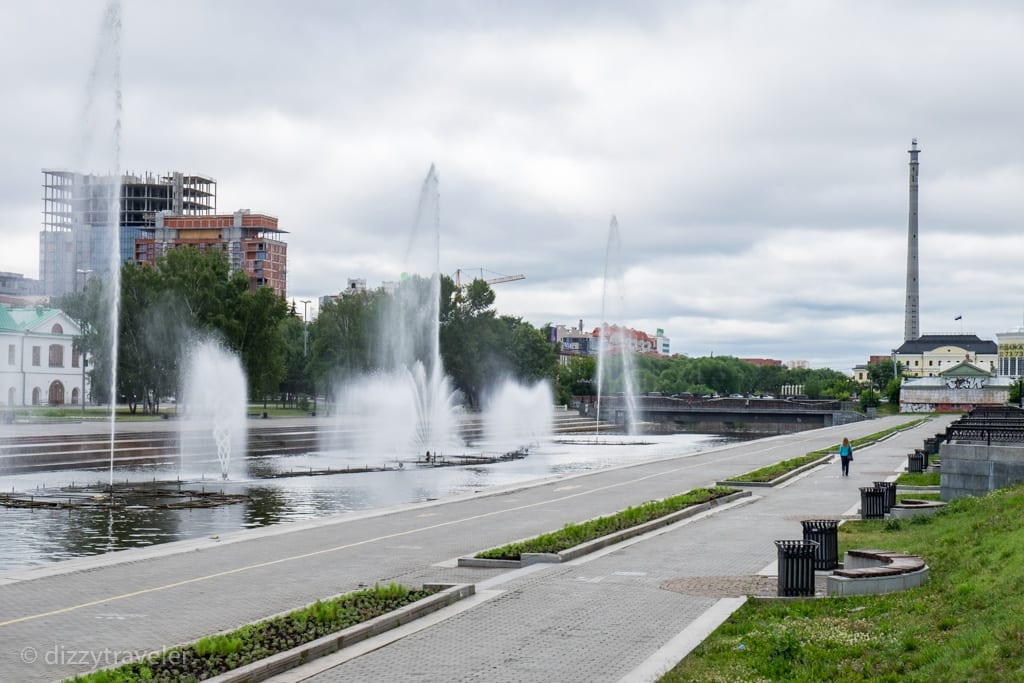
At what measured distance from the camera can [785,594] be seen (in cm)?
1529

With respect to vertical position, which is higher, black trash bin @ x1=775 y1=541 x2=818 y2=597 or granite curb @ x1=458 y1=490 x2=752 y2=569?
black trash bin @ x1=775 y1=541 x2=818 y2=597

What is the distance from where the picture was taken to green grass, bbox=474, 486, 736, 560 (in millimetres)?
19547

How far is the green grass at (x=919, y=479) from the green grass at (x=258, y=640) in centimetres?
2460

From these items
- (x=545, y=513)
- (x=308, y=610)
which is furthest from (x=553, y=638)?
(x=545, y=513)

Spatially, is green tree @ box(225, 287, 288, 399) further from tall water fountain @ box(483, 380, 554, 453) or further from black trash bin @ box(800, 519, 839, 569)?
black trash bin @ box(800, 519, 839, 569)

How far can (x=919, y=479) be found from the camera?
36719 millimetres

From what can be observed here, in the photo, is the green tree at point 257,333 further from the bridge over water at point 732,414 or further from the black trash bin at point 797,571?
the black trash bin at point 797,571

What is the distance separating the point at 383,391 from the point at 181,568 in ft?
277

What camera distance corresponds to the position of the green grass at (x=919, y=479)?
35.3 m

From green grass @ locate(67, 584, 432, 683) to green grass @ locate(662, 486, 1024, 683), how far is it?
4316 millimetres

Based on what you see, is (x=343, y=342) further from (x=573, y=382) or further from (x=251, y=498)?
(x=251, y=498)

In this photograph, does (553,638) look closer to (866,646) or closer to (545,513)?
(866,646)

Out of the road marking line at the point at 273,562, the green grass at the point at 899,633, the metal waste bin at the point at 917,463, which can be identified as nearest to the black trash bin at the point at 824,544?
the green grass at the point at 899,633

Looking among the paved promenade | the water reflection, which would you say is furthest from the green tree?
the paved promenade
